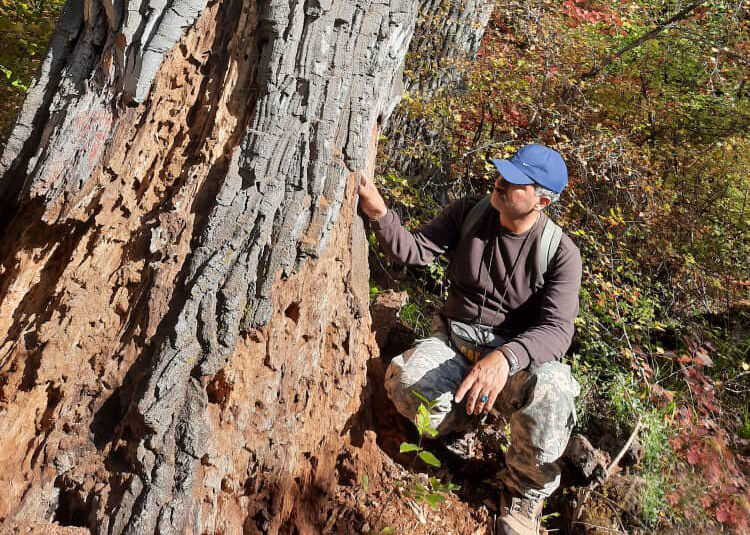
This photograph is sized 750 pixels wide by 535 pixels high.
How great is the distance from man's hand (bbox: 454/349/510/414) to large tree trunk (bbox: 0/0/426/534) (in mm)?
650

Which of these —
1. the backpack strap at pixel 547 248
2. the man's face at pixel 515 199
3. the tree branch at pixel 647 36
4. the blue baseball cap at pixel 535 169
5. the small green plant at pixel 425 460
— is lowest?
the small green plant at pixel 425 460

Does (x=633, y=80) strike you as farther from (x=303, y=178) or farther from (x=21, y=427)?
(x=21, y=427)

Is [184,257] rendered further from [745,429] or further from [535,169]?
[745,429]

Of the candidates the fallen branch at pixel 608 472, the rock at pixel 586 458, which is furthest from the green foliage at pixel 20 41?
the fallen branch at pixel 608 472

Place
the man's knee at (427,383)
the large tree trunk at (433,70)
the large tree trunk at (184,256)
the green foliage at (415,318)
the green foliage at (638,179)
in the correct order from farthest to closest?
1. the large tree trunk at (433,70)
2. the green foliage at (638,179)
3. the green foliage at (415,318)
4. the man's knee at (427,383)
5. the large tree trunk at (184,256)

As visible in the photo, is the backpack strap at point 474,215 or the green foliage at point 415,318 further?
the green foliage at point 415,318

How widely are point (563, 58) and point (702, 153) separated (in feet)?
6.81

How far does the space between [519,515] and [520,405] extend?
56 cm

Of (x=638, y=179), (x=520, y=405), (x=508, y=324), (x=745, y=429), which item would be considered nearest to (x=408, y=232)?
(x=508, y=324)

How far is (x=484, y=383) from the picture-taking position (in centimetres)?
279

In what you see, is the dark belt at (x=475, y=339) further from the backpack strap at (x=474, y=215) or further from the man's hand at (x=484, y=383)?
the backpack strap at (x=474, y=215)

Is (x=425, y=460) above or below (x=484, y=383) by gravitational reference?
below

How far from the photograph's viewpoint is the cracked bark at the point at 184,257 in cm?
220

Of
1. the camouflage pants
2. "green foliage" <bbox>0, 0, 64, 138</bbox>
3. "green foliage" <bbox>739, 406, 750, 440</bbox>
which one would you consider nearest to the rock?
the camouflage pants
